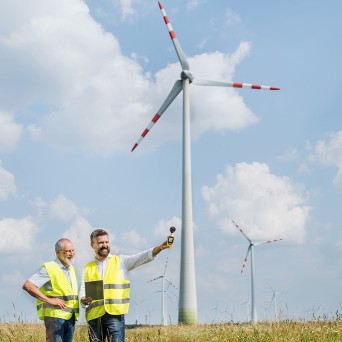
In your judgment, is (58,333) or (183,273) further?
(183,273)

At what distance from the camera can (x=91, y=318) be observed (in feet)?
26.8

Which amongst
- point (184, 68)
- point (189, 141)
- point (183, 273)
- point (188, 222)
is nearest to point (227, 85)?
point (184, 68)

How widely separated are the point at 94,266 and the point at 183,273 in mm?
30810

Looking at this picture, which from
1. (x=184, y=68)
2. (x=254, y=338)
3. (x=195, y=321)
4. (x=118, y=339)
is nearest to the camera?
(x=118, y=339)

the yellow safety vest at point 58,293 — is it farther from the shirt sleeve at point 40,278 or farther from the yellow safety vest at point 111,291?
the yellow safety vest at point 111,291

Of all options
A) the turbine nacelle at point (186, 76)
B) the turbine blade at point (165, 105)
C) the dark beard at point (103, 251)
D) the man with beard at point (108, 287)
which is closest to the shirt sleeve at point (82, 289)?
the man with beard at point (108, 287)

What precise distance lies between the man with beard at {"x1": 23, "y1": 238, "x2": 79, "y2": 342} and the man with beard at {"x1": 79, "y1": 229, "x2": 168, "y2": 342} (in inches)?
17.1

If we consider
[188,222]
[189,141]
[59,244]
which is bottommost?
[59,244]

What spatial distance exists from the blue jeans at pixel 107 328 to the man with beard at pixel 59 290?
56 centimetres

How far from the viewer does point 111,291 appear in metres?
8.06

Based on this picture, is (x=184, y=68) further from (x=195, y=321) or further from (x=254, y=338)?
(x=254, y=338)

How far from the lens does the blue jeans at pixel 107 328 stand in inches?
314

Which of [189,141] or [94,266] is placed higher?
[189,141]

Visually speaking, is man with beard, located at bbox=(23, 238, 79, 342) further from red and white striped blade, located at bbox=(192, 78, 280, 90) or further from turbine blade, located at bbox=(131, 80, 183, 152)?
red and white striped blade, located at bbox=(192, 78, 280, 90)
